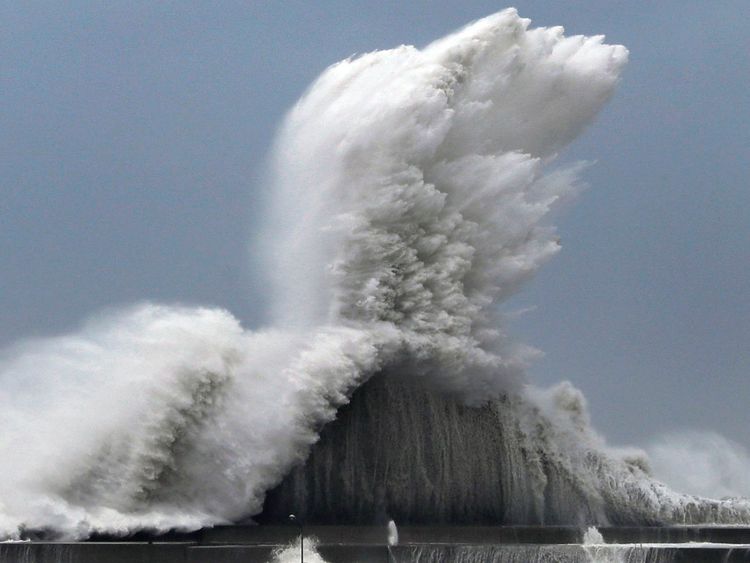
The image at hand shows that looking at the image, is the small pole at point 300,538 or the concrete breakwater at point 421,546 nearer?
the concrete breakwater at point 421,546

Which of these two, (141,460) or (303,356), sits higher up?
(303,356)

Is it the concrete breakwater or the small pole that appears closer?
the concrete breakwater

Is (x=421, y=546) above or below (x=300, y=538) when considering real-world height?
below

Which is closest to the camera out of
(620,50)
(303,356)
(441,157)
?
(303,356)

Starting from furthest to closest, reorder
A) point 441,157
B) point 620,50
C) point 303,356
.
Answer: point 620,50 → point 441,157 → point 303,356

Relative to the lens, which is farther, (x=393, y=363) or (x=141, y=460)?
(x=393, y=363)

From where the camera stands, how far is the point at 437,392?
92.4 ft

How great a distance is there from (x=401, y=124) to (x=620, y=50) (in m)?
6.34

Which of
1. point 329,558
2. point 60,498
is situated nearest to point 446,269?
point 329,558

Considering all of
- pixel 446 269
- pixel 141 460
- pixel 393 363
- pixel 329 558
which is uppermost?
pixel 446 269

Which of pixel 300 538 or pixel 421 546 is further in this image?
pixel 300 538

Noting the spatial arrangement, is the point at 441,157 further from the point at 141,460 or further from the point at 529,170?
the point at 141,460

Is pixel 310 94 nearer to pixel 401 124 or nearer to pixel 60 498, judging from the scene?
pixel 401 124

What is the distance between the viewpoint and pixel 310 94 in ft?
99.8
